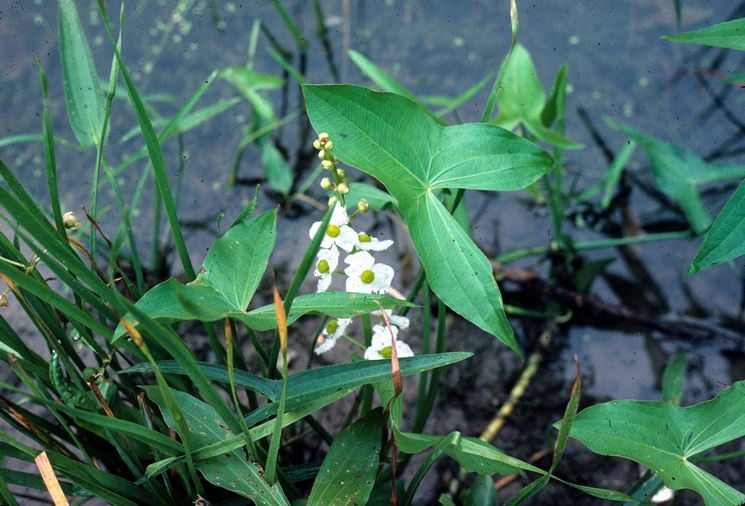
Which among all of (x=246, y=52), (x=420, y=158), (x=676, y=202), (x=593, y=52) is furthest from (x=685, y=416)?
(x=246, y=52)

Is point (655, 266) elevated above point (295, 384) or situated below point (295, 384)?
below

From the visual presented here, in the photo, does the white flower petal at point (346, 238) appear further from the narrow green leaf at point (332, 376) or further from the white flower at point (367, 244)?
the narrow green leaf at point (332, 376)

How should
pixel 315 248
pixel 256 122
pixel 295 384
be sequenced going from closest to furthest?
pixel 315 248 → pixel 295 384 → pixel 256 122

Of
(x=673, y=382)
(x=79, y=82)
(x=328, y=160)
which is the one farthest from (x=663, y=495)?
(x=79, y=82)

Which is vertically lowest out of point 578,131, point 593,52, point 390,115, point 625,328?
point 625,328

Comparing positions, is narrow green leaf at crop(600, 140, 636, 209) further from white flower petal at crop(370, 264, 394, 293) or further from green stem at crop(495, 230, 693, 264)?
white flower petal at crop(370, 264, 394, 293)

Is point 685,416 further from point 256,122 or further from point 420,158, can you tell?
point 256,122

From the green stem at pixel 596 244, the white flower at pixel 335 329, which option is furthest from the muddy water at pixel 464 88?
the white flower at pixel 335 329

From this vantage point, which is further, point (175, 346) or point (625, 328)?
point (625, 328)
